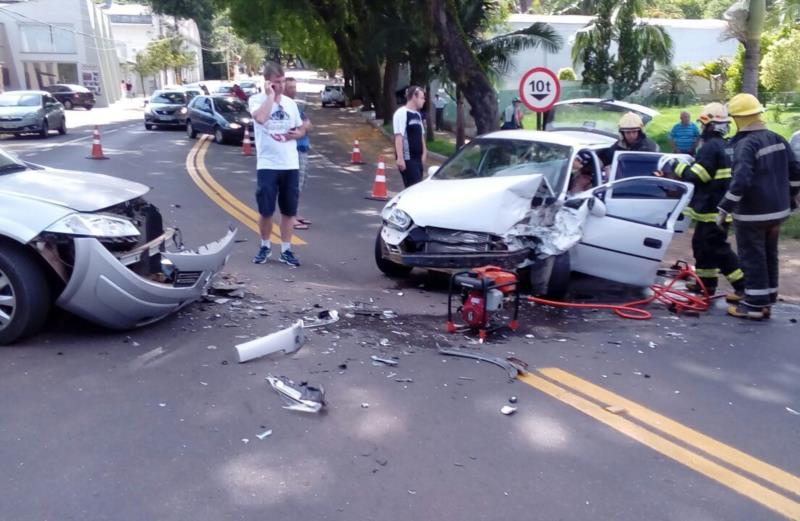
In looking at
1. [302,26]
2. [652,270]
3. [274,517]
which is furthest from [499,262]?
[302,26]

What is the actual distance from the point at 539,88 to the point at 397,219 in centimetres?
635

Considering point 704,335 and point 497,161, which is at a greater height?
point 497,161

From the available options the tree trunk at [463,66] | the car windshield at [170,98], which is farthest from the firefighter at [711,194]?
the car windshield at [170,98]

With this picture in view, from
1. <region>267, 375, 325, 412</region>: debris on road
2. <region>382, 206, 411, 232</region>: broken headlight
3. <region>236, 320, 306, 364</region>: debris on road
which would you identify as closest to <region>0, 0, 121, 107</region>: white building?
<region>382, 206, 411, 232</region>: broken headlight

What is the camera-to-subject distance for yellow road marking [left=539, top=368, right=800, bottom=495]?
165 inches

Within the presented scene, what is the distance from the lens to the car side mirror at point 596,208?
309 inches

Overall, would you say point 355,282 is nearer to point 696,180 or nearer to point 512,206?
point 512,206

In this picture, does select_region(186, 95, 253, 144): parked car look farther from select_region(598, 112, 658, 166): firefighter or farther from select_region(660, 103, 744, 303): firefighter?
select_region(660, 103, 744, 303): firefighter

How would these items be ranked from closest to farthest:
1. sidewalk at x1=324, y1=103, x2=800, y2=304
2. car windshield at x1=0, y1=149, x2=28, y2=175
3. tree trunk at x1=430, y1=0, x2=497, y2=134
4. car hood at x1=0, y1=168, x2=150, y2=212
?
car hood at x1=0, y1=168, x2=150, y2=212 < car windshield at x1=0, y1=149, x2=28, y2=175 < sidewalk at x1=324, y1=103, x2=800, y2=304 < tree trunk at x1=430, y1=0, x2=497, y2=134

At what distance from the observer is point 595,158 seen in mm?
8641

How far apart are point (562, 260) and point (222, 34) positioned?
99.3 metres

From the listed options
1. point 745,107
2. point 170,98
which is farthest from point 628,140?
point 170,98

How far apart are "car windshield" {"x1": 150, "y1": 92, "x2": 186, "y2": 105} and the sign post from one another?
71.5ft

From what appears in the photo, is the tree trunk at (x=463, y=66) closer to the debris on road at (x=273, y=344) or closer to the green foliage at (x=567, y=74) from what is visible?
the debris on road at (x=273, y=344)
